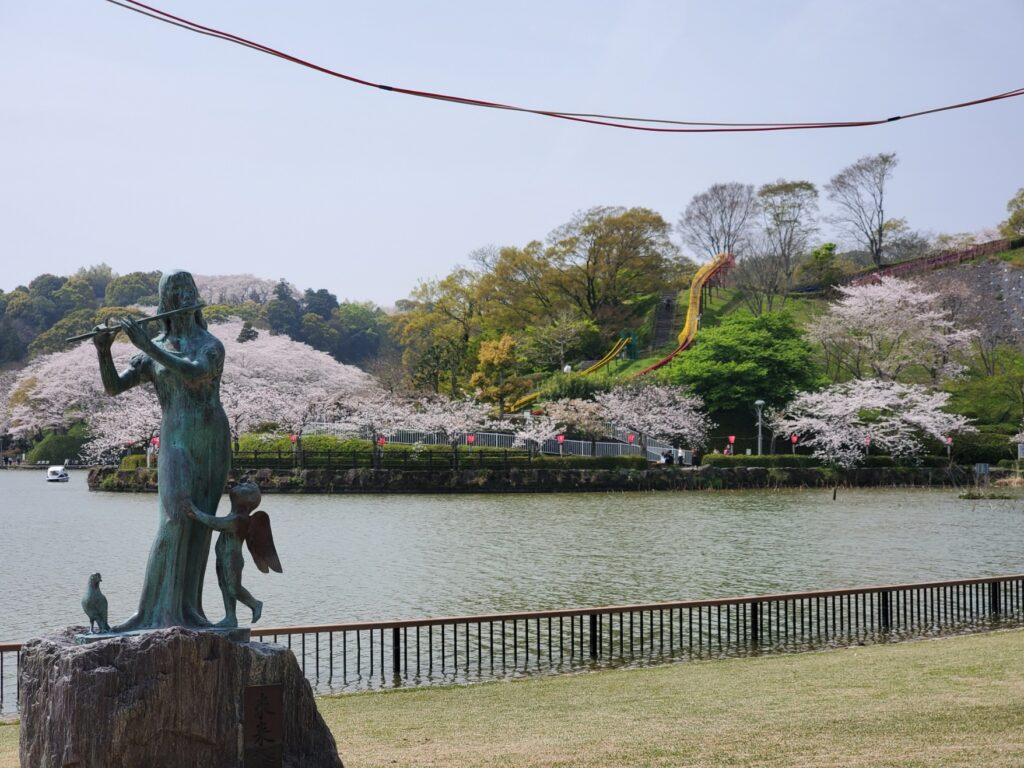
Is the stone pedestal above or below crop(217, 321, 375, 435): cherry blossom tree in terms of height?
below

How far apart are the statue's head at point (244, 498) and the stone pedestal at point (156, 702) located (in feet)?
2.32

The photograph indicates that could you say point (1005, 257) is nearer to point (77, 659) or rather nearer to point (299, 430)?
point (299, 430)

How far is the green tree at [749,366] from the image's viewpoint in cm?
5009

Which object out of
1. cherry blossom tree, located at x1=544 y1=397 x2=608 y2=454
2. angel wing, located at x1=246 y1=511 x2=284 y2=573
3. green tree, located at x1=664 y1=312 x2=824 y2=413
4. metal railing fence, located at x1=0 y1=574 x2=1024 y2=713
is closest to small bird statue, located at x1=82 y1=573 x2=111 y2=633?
angel wing, located at x1=246 y1=511 x2=284 y2=573

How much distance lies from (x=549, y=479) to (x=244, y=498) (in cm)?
3561

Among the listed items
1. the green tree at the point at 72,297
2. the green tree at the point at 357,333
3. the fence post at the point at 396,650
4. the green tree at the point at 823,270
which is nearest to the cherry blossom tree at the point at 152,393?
the green tree at the point at 72,297

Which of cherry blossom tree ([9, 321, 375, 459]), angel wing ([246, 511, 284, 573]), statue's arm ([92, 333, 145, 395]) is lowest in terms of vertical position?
angel wing ([246, 511, 284, 573])

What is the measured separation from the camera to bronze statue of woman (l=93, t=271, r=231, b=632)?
18.0 feet

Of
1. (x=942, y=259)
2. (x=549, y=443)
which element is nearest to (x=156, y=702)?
(x=549, y=443)

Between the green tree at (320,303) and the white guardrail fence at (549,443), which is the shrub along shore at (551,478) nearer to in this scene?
the white guardrail fence at (549,443)

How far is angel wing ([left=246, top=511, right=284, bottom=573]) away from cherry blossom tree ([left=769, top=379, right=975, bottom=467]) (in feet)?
139

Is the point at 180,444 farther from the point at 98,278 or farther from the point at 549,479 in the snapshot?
the point at 98,278

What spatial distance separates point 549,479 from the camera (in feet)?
134

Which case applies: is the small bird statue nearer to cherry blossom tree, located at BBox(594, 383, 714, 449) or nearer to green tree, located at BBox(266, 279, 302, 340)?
cherry blossom tree, located at BBox(594, 383, 714, 449)
